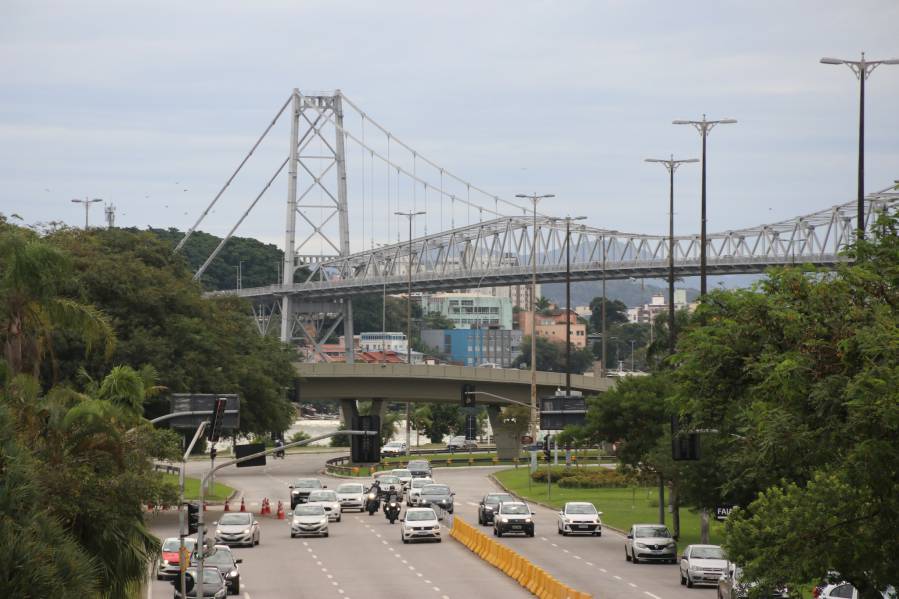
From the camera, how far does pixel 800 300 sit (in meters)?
28.5

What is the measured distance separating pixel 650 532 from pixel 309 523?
13.8 metres

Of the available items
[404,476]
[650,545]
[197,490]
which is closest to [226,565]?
[650,545]

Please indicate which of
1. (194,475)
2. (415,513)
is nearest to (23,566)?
(415,513)

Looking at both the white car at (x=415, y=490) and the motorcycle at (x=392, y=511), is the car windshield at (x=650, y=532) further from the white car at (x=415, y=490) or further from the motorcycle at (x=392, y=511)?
the white car at (x=415, y=490)

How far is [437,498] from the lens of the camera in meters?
71.3

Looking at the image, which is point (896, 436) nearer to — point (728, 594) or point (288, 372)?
point (728, 594)

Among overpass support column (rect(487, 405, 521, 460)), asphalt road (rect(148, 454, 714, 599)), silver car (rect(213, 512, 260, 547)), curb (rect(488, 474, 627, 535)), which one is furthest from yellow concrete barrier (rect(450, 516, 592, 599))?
overpass support column (rect(487, 405, 521, 460))

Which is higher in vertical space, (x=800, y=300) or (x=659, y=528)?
(x=800, y=300)

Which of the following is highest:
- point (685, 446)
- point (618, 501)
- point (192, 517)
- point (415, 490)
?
point (685, 446)

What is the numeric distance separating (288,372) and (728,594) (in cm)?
5727

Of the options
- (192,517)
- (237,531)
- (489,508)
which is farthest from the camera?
(489,508)

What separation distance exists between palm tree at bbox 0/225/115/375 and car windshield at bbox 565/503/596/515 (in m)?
26.1

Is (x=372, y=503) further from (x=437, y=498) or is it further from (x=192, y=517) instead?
(x=192, y=517)

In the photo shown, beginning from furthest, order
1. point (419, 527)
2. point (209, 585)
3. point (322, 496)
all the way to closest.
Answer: point (322, 496)
point (419, 527)
point (209, 585)
